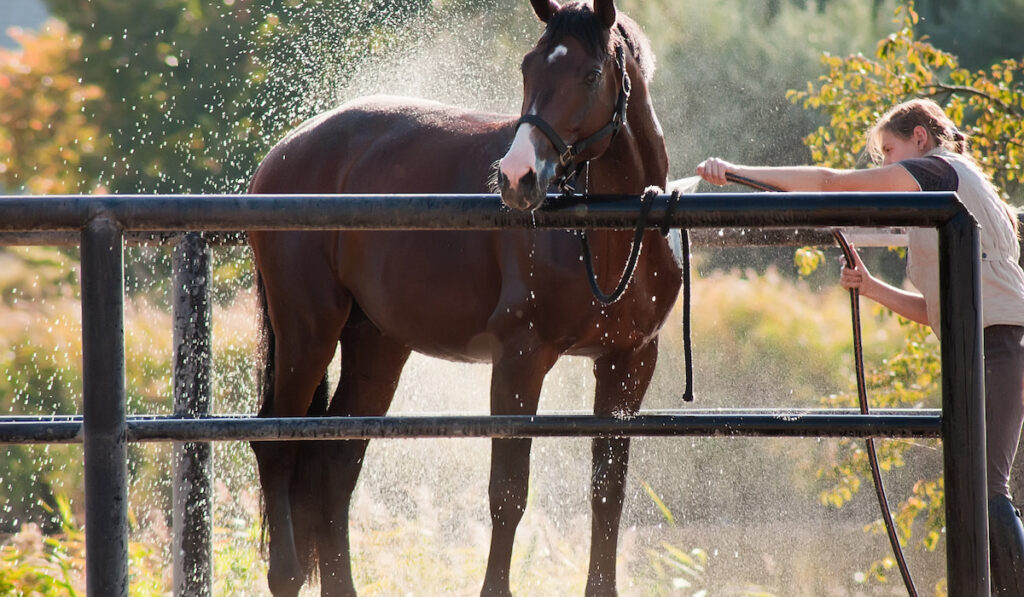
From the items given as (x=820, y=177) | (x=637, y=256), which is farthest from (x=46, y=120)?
(x=637, y=256)

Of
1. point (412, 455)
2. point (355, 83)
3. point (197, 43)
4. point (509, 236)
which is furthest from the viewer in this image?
point (197, 43)

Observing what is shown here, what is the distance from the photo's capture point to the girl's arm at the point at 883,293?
106 inches

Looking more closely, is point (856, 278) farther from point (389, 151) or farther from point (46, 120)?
point (46, 120)

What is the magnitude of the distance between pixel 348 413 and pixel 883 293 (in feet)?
6.78

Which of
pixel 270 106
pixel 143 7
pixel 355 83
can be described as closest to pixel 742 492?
pixel 355 83

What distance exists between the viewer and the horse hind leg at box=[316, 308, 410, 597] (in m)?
3.70

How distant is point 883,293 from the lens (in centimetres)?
281

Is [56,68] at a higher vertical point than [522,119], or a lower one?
higher

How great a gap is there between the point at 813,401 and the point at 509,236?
6.76m

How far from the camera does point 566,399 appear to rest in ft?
25.1

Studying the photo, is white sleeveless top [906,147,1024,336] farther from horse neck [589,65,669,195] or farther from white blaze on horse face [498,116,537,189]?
white blaze on horse face [498,116,537,189]

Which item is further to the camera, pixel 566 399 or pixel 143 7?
pixel 143 7

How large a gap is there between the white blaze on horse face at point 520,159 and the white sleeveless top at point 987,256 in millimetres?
1034

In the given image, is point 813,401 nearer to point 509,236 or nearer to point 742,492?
point 742,492
